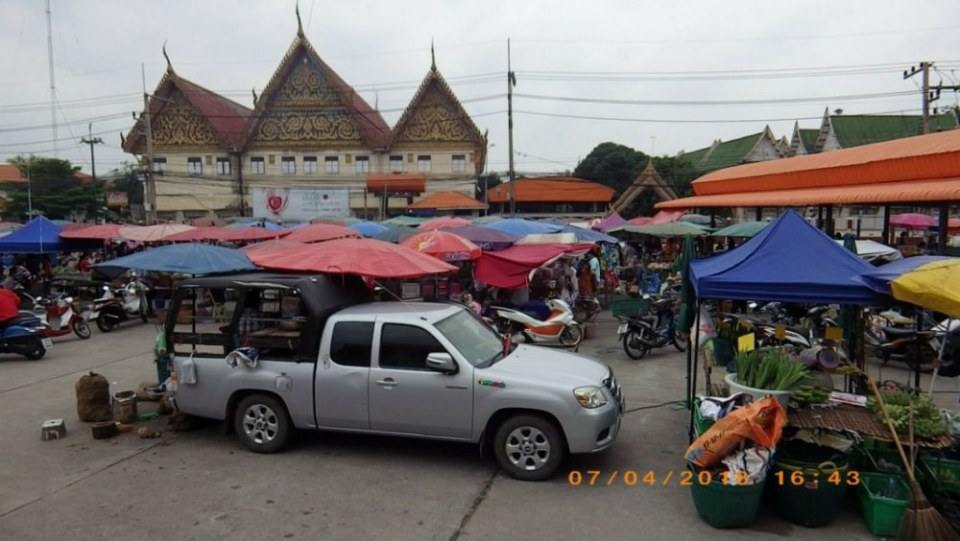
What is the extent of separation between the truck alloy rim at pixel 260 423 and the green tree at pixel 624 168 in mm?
38519

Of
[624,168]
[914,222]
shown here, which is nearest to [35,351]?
[914,222]

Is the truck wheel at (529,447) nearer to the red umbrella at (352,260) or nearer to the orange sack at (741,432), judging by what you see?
the orange sack at (741,432)

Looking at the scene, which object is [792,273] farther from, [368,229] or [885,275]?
[368,229]

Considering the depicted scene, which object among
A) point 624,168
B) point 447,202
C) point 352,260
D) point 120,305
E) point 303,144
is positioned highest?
point 303,144

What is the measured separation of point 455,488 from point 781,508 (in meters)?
2.59

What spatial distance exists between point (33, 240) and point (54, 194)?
1129 inches

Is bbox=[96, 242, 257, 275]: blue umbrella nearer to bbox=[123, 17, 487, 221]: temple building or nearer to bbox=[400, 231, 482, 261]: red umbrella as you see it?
bbox=[400, 231, 482, 261]: red umbrella

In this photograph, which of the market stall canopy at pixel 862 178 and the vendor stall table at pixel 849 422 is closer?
the vendor stall table at pixel 849 422

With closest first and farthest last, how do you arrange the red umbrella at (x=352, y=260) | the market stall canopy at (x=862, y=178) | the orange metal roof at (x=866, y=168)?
the red umbrella at (x=352, y=260) < the market stall canopy at (x=862, y=178) < the orange metal roof at (x=866, y=168)

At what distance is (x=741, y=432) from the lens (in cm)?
444

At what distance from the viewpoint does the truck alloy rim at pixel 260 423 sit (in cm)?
604

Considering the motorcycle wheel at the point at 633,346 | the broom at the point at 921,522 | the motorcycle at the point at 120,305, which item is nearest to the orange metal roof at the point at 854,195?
the motorcycle wheel at the point at 633,346

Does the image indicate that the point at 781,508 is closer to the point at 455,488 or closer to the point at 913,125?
the point at 455,488

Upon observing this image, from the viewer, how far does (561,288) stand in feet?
47.4
